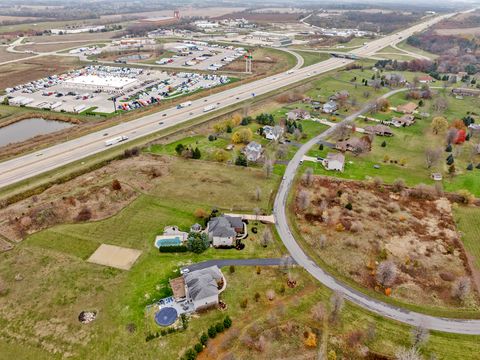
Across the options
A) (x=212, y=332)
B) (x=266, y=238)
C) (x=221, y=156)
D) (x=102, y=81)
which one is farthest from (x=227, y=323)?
(x=102, y=81)

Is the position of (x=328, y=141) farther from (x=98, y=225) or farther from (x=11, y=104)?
(x=11, y=104)

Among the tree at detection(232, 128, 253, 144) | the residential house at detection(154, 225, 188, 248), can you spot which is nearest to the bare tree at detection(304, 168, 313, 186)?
the tree at detection(232, 128, 253, 144)

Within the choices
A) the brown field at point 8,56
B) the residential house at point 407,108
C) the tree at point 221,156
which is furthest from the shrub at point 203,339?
the brown field at point 8,56

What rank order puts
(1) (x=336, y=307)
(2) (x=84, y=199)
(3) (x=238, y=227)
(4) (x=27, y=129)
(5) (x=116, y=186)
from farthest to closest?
1. (4) (x=27, y=129)
2. (5) (x=116, y=186)
3. (2) (x=84, y=199)
4. (3) (x=238, y=227)
5. (1) (x=336, y=307)

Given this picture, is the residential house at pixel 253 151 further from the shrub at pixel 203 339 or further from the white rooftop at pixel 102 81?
the white rooftop at pixel 102 81

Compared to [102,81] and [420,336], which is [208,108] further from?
[420,336]

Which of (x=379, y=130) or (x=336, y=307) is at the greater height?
(x=379, y=130)
